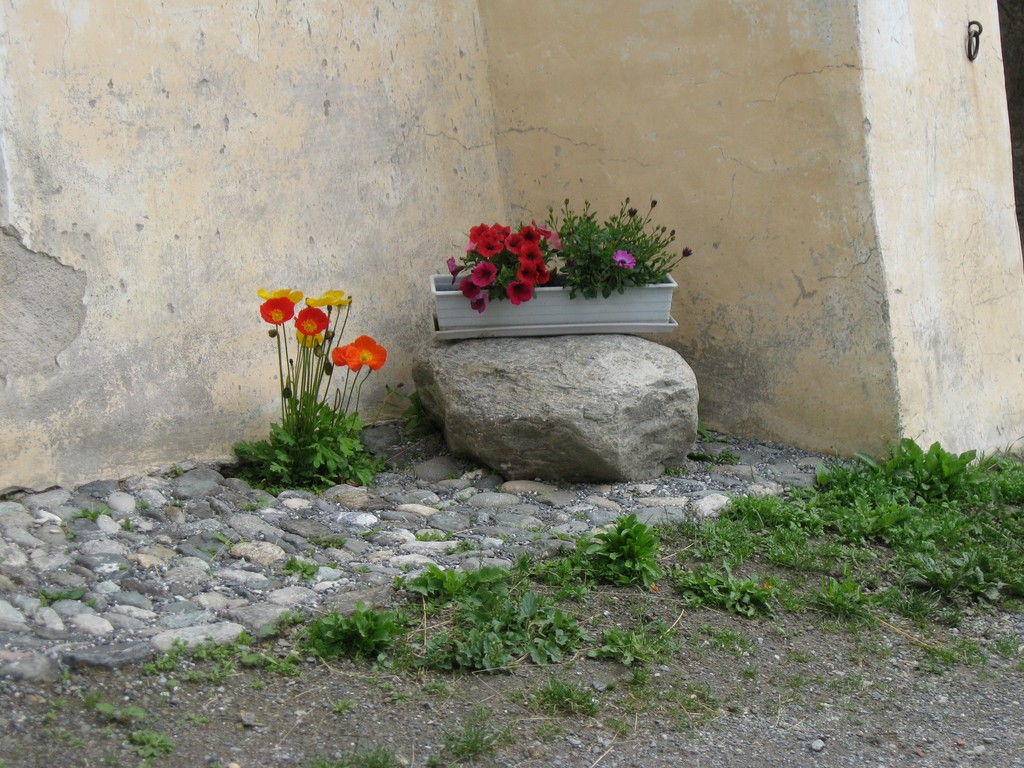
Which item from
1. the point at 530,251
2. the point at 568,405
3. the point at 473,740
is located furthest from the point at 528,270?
the point at 473,740

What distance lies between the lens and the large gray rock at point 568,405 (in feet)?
14.3

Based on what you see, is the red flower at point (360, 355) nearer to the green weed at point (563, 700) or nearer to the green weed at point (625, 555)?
the green weed at point (625, 555)

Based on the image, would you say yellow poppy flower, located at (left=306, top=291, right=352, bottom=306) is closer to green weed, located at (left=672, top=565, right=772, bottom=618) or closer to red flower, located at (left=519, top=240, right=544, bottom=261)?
red flower, located at (left=519, top=240, right=544, bottom=261)

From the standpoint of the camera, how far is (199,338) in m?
4.39

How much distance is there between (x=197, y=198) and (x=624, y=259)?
1.70 metres

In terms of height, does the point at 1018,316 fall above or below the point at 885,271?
below

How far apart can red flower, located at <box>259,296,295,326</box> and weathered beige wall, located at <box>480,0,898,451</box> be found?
66.5 inches

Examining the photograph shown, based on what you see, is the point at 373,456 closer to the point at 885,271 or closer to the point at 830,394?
the point at 830,394

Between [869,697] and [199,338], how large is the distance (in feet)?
9.00

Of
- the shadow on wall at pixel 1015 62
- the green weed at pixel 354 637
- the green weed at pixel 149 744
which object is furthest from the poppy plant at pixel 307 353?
the shadow on wall at pixel 1015 62

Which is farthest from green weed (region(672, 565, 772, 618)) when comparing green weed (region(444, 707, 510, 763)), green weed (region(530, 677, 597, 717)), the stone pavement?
green weed (region(444, 707, 510, 763))

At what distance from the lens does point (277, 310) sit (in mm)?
4234

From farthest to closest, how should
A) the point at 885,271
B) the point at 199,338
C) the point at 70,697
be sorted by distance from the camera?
the point at 885,271, the point at 199,338, the point at 70,697

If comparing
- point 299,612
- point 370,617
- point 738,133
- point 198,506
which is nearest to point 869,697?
point 370,617
